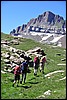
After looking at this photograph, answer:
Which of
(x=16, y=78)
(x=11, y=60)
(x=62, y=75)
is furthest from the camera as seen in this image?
(x=11, y=60)

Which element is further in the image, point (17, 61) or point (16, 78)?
point (17, 61)

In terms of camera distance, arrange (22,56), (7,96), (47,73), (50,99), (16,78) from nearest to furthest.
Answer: (50,99) < (7,96) < (16,78) < (47,73) < (22,56)

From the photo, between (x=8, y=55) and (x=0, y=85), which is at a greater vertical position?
(x=8, y=55)

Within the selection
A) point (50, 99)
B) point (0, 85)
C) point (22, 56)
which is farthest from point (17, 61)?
point (50, 99)

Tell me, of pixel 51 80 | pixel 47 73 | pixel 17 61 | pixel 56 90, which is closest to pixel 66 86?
pixel 56 90

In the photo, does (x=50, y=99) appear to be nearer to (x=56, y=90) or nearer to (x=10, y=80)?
(x=56, y=90)

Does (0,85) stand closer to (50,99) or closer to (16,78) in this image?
(16,78)

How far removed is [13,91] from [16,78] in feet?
10.4

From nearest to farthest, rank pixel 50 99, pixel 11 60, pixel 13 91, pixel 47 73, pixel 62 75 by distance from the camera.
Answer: pixel 50 99 → pixel 13 91 → pixel 62 75 → pixel 47 73 → pixel 11 60

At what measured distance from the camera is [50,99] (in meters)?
20.7

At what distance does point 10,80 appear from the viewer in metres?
29.7

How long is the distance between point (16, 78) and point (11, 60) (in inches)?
389

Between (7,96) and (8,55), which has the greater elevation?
(8,55)

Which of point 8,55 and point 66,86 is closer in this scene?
point 66,86
